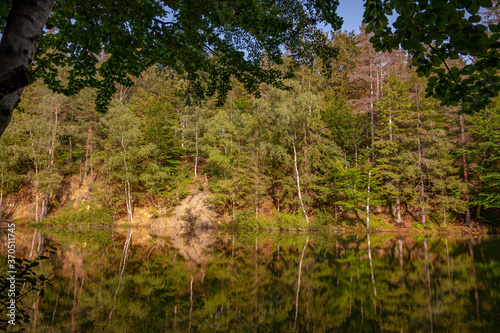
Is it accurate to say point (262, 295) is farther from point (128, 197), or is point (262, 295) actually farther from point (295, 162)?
point (128, 197)

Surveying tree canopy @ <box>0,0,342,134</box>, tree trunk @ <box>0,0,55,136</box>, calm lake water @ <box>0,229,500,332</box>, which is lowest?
calm lake water @ <box>0,229,500,332</box>

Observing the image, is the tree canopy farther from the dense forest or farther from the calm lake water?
the dense forest

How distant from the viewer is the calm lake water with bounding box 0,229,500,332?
3906 millimetres

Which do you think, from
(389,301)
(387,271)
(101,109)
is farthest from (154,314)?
(387,271)

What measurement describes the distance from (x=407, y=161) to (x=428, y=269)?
1616 cm

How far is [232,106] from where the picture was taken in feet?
103

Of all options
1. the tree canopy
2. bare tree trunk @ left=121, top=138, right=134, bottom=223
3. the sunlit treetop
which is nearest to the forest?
bare tree trunk @ left=121, top=138, right=134, bottom=223

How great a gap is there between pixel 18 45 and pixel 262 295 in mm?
5242

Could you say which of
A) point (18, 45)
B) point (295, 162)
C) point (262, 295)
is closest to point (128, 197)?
point (295, 162)

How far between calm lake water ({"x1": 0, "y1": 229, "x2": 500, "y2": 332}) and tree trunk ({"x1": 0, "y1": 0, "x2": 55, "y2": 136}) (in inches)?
65.4

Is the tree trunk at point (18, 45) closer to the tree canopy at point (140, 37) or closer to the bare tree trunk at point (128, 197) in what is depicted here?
the tree canopy at point (140, 37)

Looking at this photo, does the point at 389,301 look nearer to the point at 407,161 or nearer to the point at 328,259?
the point at 328,259

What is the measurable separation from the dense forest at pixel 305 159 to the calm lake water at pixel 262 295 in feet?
45.6

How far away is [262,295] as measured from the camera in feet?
16.9
